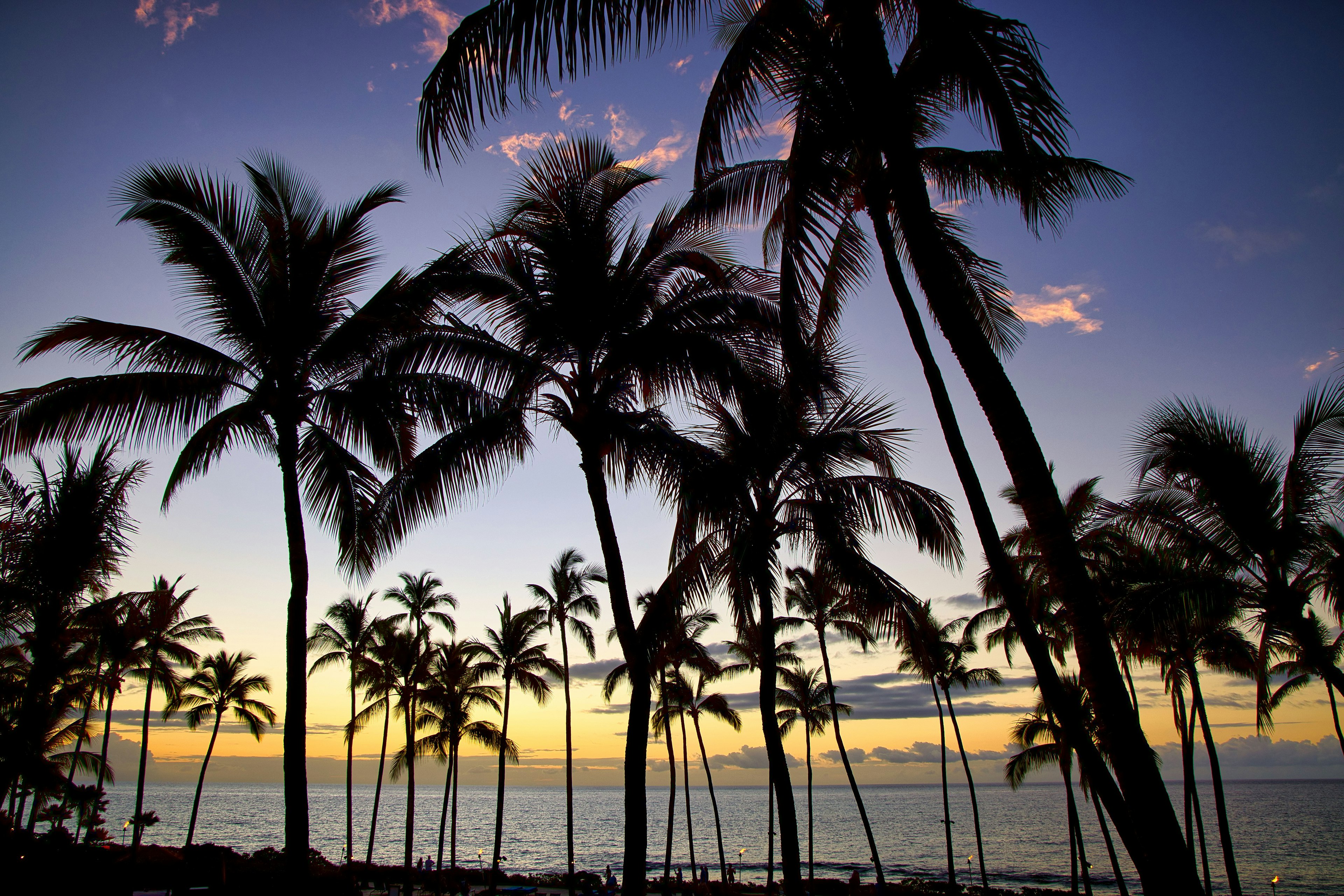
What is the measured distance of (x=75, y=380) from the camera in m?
8.31

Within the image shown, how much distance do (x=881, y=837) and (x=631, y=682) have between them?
9189 cm

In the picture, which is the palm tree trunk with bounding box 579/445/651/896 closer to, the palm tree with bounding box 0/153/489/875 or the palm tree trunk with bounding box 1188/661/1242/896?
the palm tree with bounding box 0/153/489/875

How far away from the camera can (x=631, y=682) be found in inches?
332

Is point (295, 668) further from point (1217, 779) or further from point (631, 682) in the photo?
point (1217, 779)

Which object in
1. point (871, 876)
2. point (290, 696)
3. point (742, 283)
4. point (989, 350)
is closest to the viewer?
point (989, 350)

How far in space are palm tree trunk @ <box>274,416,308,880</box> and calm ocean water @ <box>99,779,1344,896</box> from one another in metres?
46.4

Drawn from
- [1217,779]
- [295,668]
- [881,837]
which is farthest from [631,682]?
[881,837]

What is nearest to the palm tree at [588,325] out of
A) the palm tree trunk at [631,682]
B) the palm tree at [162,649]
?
the palm tree trunk at [631,682]

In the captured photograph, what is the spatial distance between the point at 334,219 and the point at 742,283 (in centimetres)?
562

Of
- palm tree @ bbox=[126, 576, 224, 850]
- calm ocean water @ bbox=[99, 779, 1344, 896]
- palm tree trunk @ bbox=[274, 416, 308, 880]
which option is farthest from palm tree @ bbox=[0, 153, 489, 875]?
calm ocean water @ bbox=[99, 779, 1344, 896]

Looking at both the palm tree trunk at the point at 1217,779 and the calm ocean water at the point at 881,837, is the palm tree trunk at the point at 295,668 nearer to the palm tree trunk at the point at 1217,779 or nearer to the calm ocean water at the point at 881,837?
the palm tree trunk at the point at 1217,779

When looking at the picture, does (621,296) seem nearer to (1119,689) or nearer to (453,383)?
(453,383)

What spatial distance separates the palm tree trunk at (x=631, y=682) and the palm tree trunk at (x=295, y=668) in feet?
11.1

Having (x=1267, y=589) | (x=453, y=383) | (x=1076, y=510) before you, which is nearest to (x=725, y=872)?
(x=1076, y=510)
